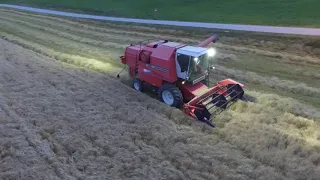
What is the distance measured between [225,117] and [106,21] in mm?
22017

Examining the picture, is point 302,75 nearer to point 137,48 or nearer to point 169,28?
point 137,48

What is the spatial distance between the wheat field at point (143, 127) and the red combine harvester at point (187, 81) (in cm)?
56

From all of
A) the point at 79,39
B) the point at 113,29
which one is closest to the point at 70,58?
the point at 79,39

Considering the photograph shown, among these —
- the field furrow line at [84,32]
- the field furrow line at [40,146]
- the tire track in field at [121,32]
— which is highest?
the tire track in field at [121,32]

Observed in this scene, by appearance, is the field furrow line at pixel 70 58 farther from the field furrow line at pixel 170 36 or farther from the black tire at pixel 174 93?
the field furrow line at pixel 170 36

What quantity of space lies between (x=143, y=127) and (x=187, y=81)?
2.90 meters

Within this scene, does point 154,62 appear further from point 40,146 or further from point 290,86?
point 290,86

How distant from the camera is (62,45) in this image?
80.1 feet

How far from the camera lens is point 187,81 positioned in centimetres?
1373

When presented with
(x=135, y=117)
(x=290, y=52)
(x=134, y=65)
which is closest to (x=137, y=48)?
(x=134, y=65)

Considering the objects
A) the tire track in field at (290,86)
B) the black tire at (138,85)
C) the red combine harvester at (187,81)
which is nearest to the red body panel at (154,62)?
the red combine harvester at (187,81)

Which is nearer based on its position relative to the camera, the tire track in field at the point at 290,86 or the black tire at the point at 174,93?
the black tire at the point at 174,93

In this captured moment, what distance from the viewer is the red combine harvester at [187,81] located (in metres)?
13.1

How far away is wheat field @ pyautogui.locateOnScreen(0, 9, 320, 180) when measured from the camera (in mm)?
9867
